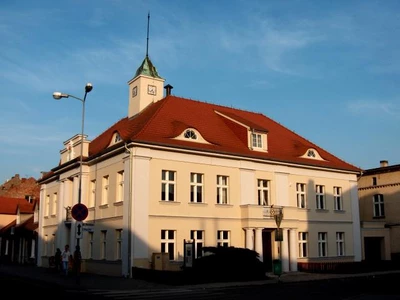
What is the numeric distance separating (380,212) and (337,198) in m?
8.65

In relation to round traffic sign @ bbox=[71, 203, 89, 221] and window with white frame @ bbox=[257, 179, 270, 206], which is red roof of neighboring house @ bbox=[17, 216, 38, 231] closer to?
window with white frame @ bbox=[257, 179, 270, 206]

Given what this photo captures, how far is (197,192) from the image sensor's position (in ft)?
100

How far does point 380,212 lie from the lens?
4444 centimetres

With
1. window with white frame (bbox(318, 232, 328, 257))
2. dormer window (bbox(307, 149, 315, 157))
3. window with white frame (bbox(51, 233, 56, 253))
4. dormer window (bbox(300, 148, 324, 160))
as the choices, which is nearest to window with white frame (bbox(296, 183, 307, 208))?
dormer window (bbox(300, 148, 324, 160))

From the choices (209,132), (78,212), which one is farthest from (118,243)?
(209,132)

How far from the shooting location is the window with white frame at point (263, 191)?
33438 mm

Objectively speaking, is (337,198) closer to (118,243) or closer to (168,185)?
(168,185)

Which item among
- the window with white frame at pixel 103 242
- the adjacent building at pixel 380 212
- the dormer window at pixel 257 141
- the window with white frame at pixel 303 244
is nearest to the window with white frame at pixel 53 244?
the window with white frame at pixel 103 242

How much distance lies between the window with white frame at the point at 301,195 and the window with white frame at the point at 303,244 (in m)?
2.04

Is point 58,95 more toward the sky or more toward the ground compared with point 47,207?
more toward the sky

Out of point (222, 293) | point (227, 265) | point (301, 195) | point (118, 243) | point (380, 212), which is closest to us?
point (222, 293)

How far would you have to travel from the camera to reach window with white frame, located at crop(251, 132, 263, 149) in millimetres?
33694

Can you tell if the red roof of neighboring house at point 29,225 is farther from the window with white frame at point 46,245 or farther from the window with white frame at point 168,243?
the window with white frame at point 168,243

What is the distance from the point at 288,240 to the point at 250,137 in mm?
7408
